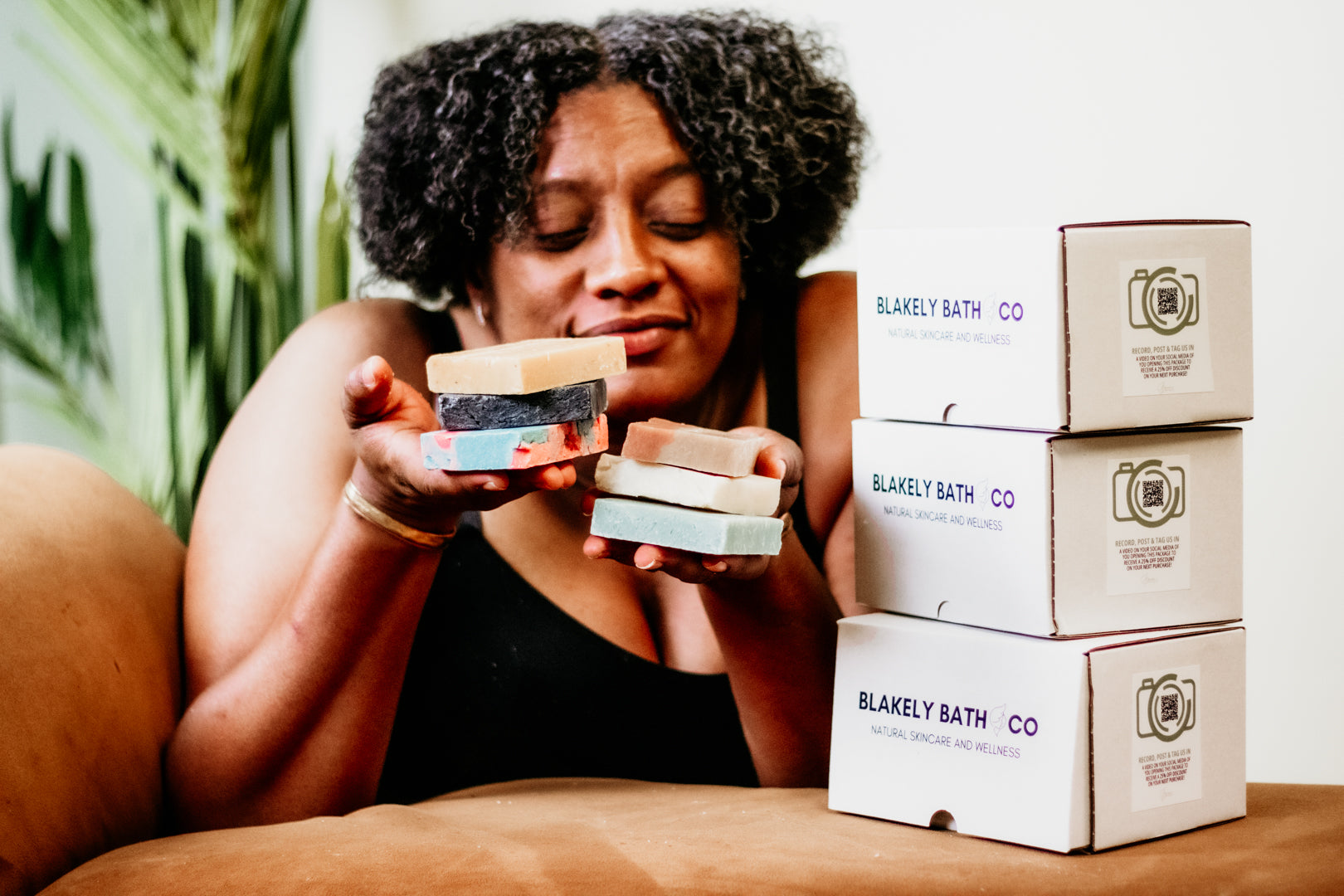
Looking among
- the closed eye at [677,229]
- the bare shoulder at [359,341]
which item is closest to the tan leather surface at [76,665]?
the bare shoulder at [359,341]

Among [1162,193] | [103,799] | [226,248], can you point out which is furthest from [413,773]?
[1162,193]

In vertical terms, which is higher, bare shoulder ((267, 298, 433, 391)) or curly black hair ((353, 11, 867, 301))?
curly black hair ((353, 11, 867, 301))

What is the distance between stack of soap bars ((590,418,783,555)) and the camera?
0.98m

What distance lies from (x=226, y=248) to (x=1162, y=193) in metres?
1.55

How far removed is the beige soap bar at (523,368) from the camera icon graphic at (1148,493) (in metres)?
0.44

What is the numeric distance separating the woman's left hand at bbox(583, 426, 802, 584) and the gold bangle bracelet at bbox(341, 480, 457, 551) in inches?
6.5

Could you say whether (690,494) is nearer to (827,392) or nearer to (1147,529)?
(1147,529)

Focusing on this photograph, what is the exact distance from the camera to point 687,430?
3.34 feet

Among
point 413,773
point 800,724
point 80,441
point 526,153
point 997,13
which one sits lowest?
point 413,773

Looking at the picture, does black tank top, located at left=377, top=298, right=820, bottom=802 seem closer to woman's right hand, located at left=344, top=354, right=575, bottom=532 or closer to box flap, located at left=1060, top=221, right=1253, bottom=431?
woman's right hand, located at left=344, top=354, right=575, bottom=532

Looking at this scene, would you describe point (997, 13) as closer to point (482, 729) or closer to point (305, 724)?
point (482, 729)

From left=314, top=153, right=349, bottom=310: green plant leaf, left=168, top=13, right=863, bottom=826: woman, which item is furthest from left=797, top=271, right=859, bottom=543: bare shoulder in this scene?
left=314, top=153, right=349, bottom=310: green plant leaf

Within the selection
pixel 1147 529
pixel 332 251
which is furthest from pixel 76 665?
pixel 332 251

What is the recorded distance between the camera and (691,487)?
3.25 ft
